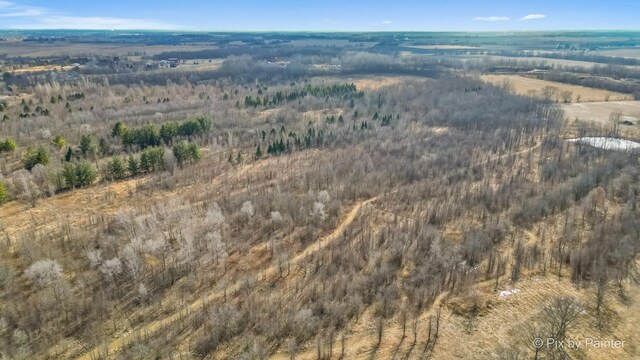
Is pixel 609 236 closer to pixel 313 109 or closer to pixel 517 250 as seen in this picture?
pixel 517 250

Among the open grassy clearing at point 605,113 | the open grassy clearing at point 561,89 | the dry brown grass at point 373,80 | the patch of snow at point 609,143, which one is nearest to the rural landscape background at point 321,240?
the patch of snow at point 609,143

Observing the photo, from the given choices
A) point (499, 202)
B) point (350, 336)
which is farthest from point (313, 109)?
point (350, 336)

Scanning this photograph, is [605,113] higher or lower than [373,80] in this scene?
lower

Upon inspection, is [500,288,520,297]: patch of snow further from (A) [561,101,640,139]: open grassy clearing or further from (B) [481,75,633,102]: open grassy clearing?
(B) [481,75,633,102]: open grassy clearing

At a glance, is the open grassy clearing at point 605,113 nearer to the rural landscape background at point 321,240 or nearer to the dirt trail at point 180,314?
the rural landscape background at point 321,240

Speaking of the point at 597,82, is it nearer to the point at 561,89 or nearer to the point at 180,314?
the point at 561,89

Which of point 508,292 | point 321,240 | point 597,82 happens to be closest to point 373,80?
point 597,82
